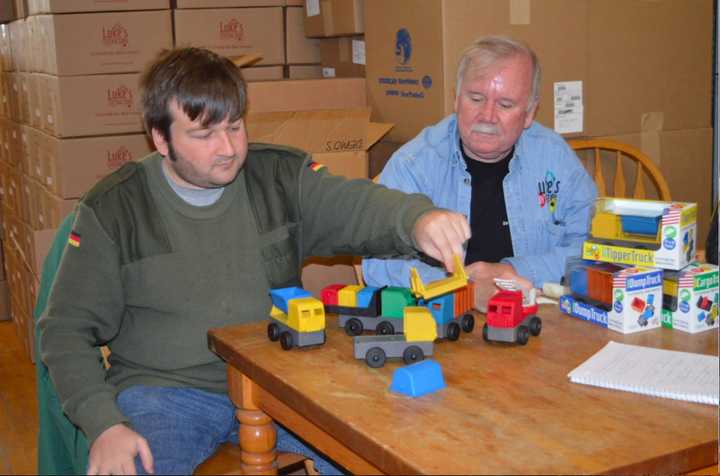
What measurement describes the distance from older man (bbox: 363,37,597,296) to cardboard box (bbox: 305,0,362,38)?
1.02 metres

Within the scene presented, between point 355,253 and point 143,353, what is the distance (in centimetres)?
47

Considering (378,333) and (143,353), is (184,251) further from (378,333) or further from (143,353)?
(378,333)

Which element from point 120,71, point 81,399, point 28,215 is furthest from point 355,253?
point 28,215

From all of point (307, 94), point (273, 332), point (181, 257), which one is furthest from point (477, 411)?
point (307, 94)

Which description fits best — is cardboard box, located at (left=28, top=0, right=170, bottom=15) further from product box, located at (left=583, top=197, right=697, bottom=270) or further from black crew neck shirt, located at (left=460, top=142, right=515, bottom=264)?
product box, located at (left=583, top=197, right=697, bottom=270)

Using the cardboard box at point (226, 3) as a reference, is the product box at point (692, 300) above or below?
below

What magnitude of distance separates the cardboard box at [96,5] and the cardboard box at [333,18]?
54 cm

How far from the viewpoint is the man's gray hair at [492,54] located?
6.99 ft

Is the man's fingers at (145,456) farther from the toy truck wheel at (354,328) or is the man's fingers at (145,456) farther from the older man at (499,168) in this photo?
the older man at (499,168)

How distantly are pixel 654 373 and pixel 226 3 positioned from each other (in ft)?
8.23

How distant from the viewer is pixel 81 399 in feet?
4.91

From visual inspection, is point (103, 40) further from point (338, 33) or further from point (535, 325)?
point (535, 325)

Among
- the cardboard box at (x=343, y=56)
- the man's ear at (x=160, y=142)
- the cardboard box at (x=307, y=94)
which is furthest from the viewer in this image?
the cardboard box at (x=343, y=56)

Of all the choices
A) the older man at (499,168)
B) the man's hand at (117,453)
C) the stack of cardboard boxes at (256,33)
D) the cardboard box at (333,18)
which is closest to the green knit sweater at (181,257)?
the man's hand at (117,453)
